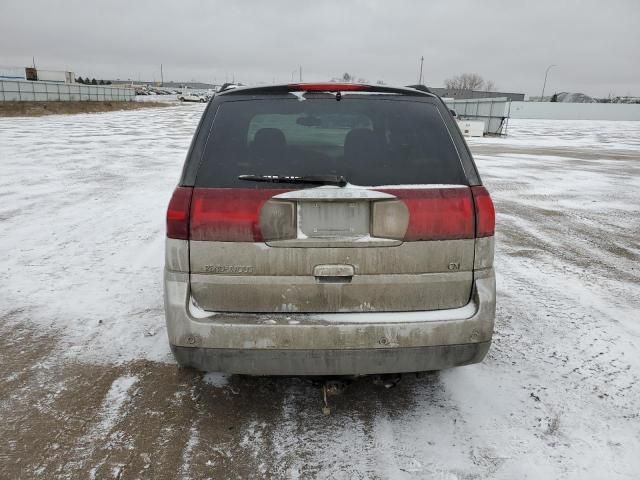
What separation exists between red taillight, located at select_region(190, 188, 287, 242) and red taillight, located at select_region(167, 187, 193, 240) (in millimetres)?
33

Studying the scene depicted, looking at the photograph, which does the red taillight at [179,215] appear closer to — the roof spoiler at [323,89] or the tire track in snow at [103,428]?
the roof spoiler at [323,89]

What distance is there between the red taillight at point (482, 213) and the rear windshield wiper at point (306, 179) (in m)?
0.71

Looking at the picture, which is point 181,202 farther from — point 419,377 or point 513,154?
point 513,154

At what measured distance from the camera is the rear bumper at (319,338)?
95.7 inches

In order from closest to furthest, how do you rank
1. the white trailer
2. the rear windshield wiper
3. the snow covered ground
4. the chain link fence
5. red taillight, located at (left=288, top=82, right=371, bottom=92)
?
1. the rear windshield wiper
2. the snow covered ground
3. red taillight, located at (left=288, top=82, right=371, bottom=92)
4. the chain link fence
5. the white trailer

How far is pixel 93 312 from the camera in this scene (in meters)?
4.12

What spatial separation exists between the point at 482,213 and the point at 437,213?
256 millimetres

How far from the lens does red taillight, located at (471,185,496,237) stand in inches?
98.6

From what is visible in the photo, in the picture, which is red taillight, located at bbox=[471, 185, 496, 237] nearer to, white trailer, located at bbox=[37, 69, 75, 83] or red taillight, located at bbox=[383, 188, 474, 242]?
red taillight, located at bbox=[383, 188, 474, 242]

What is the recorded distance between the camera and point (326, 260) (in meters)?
2.41

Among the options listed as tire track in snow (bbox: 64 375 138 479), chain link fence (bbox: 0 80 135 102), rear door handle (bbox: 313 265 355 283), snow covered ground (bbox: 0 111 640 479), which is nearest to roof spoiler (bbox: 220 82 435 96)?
rear door handle (bbox: 313 265 355 283)

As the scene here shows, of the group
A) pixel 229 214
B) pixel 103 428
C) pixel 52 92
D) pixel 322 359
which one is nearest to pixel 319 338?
pixel 322 359

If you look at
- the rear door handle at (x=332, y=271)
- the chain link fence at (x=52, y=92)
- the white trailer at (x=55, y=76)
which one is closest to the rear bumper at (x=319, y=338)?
the rear door handle at (x=332, y=271)

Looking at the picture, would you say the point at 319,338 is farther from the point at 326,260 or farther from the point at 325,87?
the point at 325,87
